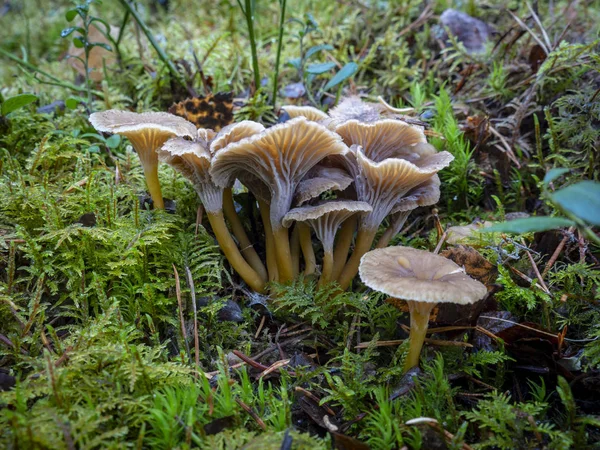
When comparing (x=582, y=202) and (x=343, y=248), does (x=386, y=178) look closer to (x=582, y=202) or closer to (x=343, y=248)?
(x=343, y=248)

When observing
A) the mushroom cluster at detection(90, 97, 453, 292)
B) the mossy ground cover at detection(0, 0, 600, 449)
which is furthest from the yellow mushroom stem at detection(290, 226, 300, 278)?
the mossy ground cover at detection(0, 0, 600, 449)

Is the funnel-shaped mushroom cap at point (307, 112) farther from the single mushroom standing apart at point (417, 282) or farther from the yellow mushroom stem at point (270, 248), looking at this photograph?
the single mushroom standing apart at point (417, 282)

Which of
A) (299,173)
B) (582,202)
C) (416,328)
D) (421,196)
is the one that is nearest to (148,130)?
(299,173)

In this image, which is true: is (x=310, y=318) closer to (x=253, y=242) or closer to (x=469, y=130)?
(x=253, y=242)

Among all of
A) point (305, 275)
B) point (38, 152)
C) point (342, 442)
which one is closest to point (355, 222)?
point (305, 275)

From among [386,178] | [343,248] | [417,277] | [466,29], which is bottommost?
[343,248]

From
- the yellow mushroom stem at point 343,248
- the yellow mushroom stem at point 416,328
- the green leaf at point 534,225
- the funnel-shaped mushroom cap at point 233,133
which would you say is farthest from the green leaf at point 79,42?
the green leaf at point 534,225
